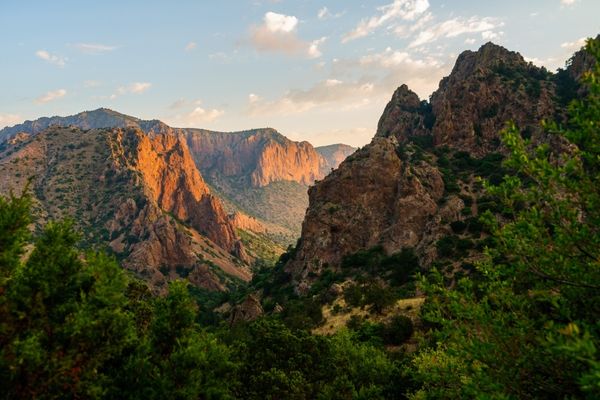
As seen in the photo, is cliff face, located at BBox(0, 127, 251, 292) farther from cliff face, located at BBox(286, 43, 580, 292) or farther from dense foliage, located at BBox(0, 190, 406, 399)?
dense foliage, located at BBox(0, 190, 406, 399)

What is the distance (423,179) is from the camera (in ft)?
320

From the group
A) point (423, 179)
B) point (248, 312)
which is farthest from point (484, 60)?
point (248, 312)

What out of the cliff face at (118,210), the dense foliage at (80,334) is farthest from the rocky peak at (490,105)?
the dense foliage at (80,334)

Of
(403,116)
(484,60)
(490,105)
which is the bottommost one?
(490,105)

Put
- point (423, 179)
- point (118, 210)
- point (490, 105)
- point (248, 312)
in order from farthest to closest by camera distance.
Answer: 1. point (118, 210)
2. point (490, 105)
3. point (423, 179)
4. point (248, 312)

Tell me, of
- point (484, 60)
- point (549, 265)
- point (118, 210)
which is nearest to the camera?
point (549, 265)

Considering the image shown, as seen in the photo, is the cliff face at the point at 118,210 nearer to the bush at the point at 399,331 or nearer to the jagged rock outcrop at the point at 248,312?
the jagged rock outcrop at the point at 248,312

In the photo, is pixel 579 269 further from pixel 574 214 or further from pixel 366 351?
pixel 366 351

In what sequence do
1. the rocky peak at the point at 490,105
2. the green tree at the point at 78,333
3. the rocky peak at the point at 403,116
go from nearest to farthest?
the green tree at the point at 78,333 < the rocky peak at the point at 490,105 < the rocky peak at the point at 403,116

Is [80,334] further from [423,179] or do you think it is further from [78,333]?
[423,179]

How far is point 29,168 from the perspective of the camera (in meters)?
185

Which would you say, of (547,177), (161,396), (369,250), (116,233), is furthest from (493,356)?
(116,233)

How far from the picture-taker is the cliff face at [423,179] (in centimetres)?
9194

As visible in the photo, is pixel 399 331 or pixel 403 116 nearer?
pixel 399 331
